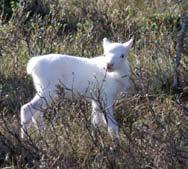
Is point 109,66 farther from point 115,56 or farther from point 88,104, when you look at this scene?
point 88,104

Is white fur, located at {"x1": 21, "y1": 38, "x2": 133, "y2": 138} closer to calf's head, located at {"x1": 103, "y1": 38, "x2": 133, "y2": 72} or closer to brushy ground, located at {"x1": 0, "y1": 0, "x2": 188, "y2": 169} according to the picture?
calf's head, located at {"x1": 103, "y1": 38, "x2": 133, "y2": 72}

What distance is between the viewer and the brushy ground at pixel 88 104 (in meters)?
5.26

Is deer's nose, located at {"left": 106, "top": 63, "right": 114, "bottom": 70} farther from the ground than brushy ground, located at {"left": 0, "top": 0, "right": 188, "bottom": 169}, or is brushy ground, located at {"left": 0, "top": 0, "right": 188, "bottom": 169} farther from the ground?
deer's nose, located at {"left": 106, "top": 63, "right": 114, "bottom": 70}

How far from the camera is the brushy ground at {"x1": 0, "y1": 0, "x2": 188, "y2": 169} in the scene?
5.26 meters

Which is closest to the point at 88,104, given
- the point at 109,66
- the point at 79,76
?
the point at 79,76

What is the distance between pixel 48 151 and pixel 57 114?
1.27ft

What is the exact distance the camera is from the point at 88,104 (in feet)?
21.4

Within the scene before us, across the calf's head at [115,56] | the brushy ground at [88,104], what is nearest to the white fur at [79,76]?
the calf's head at [115,56]

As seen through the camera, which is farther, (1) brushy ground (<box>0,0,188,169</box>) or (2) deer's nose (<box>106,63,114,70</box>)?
(2) deer's nose (<box>106,63,114,70</box>)

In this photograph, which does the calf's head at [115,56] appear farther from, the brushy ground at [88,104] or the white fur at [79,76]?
the brushy ground at [88,104]

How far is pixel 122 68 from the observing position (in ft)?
21.4

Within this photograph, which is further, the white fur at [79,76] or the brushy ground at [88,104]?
the white fur at [79,76]

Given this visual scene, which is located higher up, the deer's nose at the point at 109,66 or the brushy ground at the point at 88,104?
the deer's nose at the point at 109,66

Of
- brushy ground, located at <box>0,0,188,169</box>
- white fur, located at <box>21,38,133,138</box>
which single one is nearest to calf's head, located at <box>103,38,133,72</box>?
white fur, located at <box>21,38,133,138</box>
